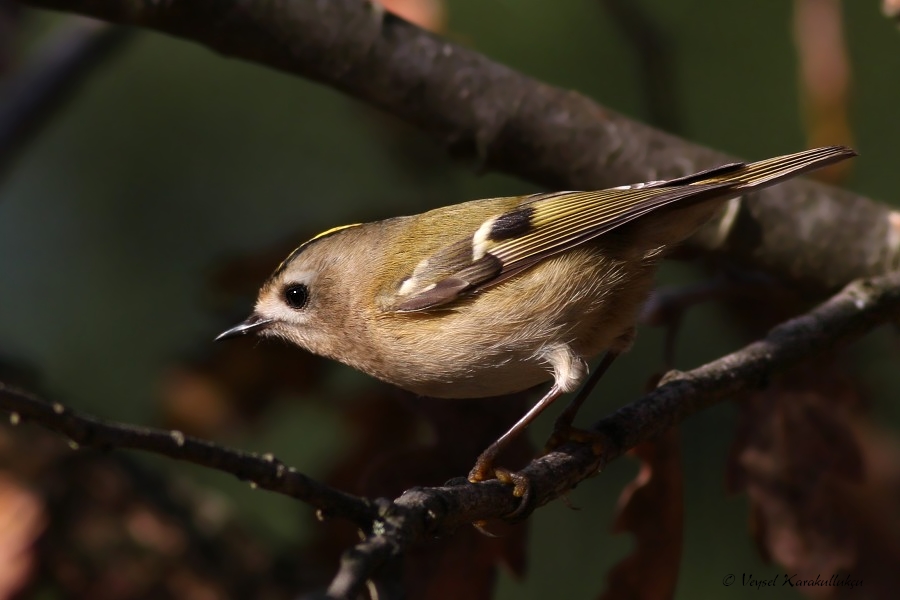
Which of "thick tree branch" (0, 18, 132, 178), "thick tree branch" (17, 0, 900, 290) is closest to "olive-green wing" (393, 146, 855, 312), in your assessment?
"thick tree branch" (17, 0, 900, 290)

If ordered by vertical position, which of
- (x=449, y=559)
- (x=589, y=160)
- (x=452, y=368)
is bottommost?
(x=449, y=559)

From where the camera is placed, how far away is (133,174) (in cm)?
568

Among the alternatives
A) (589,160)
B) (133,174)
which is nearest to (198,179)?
(133,174)

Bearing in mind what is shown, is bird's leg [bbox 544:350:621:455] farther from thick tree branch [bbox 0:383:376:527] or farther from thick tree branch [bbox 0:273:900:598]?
thick tree branch [bbox 0:383:376:527]

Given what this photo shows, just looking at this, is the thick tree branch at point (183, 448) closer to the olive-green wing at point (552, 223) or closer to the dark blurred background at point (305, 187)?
the olive-green wing at point (552, 223)

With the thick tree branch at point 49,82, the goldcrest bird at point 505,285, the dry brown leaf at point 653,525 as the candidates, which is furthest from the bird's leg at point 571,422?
the thick tree branch at point 49,82

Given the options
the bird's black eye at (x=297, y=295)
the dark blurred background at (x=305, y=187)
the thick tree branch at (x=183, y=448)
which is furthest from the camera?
the dark blurred background at (x=305, y=187)

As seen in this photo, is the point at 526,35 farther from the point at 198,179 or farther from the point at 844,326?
the point at 844,326

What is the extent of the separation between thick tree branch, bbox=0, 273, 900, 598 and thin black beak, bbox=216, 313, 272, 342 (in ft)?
2.90

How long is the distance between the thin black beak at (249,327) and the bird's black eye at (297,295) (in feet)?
0.23

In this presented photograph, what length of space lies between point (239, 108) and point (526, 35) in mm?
1825

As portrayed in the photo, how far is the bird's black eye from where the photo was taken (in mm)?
2326

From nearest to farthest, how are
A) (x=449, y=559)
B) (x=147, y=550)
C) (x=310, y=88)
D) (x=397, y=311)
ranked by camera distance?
(x=449, y=559) → (x=397, y=311) → (x=147, y=550) → (x=310, y=88)

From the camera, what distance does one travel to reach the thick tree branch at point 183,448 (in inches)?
39.3
